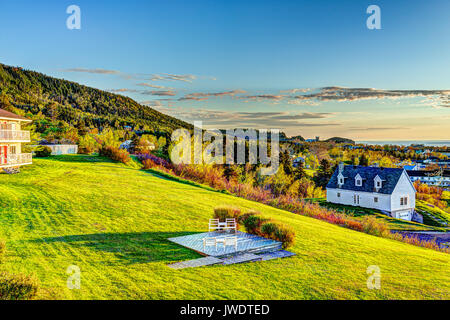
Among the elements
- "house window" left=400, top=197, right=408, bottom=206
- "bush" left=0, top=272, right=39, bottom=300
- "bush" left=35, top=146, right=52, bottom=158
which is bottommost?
"house window" left=400, top=197, right=408, bottom=206

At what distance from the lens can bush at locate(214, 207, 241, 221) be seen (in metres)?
14.7

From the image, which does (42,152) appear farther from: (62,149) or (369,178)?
(369,178)

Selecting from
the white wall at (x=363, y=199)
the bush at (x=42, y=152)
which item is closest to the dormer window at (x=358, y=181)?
the white wall at (x=363, y=199)

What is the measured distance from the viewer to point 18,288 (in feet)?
23.0

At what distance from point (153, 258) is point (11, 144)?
77.6ft

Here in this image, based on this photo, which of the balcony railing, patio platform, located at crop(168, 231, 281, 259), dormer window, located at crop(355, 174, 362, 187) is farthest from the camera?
dormer window, located at crop(355, 174, 362, 187)

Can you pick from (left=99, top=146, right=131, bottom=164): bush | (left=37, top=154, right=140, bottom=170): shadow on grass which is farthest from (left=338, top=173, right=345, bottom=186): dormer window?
(left=99, top=146, right=131, bottom=164): bush

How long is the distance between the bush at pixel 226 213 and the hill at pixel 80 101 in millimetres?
93382

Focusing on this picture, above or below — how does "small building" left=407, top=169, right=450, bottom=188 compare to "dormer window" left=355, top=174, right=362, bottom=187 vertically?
below

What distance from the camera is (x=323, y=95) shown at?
37156mm

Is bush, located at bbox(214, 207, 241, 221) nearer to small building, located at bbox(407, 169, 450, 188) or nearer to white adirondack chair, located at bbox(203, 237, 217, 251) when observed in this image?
white adirondack chair, located at bbox(203, 237, 217, 251)

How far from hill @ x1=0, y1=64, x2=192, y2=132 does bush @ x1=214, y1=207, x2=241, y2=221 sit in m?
93.4

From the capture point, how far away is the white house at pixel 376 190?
1519 inches

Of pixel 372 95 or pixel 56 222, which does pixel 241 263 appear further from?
pixel 372 95
